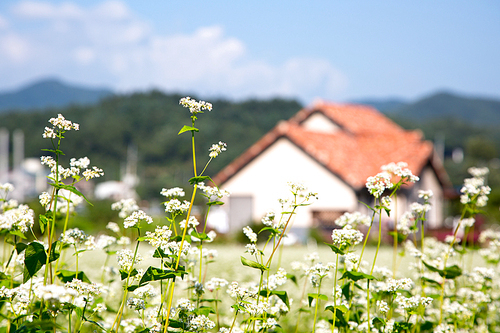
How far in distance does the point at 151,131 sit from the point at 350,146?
69.3m

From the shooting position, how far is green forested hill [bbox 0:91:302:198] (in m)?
72.7

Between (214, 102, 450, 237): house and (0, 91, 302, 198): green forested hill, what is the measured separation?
4564 cm

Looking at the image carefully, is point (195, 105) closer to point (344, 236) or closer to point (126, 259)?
point (126, 259)

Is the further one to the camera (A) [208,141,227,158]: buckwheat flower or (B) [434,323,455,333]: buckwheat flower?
(B) [434,323,455,333]: buckwheat flower

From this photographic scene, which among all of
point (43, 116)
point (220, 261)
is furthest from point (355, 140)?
point (43, 116)

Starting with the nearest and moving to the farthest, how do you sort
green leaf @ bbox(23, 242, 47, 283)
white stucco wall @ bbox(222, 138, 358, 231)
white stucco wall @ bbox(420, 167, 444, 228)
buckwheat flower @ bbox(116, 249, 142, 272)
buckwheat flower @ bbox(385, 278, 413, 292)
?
green leaf @ bbox(23, 242, 47, 283) < buckwheat flower @ bbox(116, 249, 142, 272) < buckwheat flower @ bbox(385, 278, 413, 292) < white stucco wall @ bbox(222, 138, 358, 231) < white stucco wall @ bbox(420, 167, 444, 228)

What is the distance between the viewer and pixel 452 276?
2.93 m

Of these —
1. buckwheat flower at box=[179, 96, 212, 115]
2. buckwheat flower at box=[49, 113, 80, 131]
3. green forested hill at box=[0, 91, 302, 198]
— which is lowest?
buckwheat flower at box=[49, 113, 80, 131]

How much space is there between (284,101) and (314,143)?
246ft

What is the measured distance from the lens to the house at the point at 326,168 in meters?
17.9

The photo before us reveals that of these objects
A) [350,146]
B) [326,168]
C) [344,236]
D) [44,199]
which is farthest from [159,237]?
[350,146]

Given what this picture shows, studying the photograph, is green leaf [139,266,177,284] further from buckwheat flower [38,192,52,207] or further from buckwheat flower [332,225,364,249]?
buckwheat flower [332,225,364,249]

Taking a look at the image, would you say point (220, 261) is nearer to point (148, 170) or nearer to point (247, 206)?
point (247, 206)

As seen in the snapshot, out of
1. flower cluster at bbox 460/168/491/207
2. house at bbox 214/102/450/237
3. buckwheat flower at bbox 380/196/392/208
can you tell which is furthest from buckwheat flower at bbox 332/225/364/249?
house at bbox 214/102/450/237
